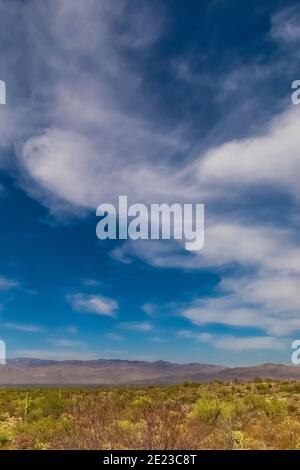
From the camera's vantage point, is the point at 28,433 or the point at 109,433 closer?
the point at 109,433

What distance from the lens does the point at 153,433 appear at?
49.9ft

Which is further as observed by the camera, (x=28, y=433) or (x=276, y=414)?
(x=276, y=414)

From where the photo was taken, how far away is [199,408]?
88.9 feet
